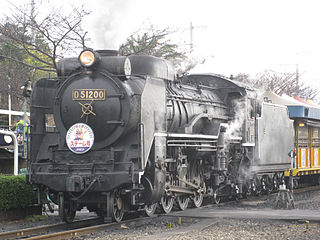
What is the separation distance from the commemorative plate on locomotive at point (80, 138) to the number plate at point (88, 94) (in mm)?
515

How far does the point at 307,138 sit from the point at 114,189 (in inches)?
521

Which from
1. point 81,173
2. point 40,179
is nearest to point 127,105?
point 81,173

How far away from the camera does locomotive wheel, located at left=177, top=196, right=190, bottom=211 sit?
Result: 12.0 m

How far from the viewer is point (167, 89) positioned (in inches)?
440

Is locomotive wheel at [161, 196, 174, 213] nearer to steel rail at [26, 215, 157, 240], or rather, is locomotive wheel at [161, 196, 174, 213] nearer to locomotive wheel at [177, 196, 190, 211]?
locomotive wheel at [177, 196, 190, 211]

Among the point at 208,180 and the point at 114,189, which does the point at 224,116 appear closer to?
the point at 208,180

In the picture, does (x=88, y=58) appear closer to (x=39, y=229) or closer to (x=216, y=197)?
(x=39, y=229)

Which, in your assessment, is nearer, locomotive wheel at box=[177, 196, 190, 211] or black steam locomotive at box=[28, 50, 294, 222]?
black steam locomotive at box=[28, 50, 294, 222]

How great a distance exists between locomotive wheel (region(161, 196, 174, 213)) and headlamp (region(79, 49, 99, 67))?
3491 mm

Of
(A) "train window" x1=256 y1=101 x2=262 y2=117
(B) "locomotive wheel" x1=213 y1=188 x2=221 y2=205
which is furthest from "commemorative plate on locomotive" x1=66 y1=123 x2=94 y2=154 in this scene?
(A) "train window" x1=256 y1=101 x2=262 y2=117

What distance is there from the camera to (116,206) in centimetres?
980

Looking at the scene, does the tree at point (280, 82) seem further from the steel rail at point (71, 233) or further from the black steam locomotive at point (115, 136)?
the steel rail at point (71, 233)

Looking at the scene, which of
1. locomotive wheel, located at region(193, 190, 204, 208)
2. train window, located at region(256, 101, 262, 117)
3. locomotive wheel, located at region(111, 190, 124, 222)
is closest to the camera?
locomotive wheel, located at region(111, 190, 124, 222)

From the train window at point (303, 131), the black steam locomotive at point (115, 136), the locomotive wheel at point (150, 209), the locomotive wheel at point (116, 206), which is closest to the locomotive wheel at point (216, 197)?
the black steam locomotive at point (115, 136)
